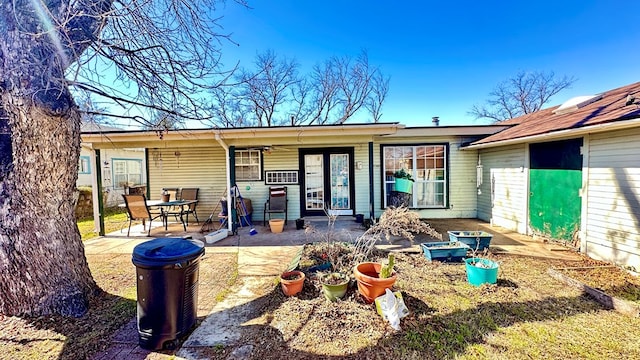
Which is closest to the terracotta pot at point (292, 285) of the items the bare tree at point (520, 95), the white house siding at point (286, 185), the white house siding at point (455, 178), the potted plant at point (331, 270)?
the potted plant at point (331, 270)

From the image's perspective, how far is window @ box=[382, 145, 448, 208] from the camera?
782 centimetres

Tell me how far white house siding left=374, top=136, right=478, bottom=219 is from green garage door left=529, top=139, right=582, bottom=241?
6.41 ft

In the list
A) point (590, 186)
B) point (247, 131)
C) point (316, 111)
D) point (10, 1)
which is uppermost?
point (316, 111)

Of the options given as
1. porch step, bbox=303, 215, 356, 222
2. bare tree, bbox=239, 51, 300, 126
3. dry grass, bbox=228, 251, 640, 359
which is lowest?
dry grass, bbox=228, 251, 640, 359

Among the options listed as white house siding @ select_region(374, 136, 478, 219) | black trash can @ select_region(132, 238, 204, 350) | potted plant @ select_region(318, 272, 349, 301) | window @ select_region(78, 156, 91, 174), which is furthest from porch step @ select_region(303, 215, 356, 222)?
window @ select_region(78, 156, 91, 174)

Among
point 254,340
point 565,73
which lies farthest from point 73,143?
point 565,73

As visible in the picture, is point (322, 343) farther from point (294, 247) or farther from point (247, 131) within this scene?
point (247, 131)

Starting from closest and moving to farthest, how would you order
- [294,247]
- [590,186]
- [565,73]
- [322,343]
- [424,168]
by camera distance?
[322,343], [590,186], [294,247], [424,168], [565,73]

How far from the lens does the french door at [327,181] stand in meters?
7.75

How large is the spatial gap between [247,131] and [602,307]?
6039mm

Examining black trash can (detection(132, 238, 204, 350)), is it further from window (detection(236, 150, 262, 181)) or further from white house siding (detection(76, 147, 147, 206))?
white house siding (detection(76, 147, 147, 206))

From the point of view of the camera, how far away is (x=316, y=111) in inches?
802

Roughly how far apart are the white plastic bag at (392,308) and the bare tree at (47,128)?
10.3 feet

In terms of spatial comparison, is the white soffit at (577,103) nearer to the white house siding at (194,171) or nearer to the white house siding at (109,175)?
the white house siding at (194,171)
